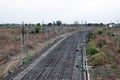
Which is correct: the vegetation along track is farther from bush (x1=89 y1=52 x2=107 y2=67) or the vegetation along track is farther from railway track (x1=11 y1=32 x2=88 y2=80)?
bush (x1=89 y1=52 x2=107 y2=67)

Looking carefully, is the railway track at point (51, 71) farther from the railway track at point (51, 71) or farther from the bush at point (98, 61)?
the bush at point (98, 61)

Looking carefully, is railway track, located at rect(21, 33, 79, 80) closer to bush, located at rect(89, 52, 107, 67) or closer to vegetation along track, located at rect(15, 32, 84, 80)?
vegetation along track, located at rect(15, 32, 84, 80)

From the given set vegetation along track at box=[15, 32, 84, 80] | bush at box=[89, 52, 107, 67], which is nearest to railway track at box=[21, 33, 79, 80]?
vegetation along track at box=[15, 32, 84, 80]

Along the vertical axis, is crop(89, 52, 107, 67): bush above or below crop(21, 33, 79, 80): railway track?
above

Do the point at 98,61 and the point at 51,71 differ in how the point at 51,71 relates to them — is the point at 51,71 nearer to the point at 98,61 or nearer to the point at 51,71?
the point at 51,71

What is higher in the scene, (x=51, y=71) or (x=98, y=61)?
(x=98, y=61)

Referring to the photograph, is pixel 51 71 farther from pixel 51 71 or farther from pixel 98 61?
pixel 98 61

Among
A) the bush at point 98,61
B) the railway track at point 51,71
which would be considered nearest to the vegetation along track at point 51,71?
the railway track at point 51,71

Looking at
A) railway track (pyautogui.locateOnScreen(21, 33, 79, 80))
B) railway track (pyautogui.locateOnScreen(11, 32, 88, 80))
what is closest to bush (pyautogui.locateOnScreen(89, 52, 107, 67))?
railway track (pyautogui.locateOnScreen(11, 32, 88, 80))

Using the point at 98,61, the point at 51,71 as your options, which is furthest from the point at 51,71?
the point at 98,61

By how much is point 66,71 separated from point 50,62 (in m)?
8.22

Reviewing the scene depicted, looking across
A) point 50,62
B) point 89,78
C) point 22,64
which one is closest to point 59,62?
point 50,62

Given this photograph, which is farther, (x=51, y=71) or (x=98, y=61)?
(x=98, y=61)

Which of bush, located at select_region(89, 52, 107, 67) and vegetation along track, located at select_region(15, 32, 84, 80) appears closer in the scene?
vegetation along track, located at select_region(15, 32, 84, 80)
